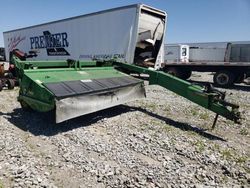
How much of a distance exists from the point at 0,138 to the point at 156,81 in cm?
384

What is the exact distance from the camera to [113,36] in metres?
12.8

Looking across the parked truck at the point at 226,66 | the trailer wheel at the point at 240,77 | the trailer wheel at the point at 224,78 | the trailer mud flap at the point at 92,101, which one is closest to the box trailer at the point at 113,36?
the parked truck at the point at 226,66

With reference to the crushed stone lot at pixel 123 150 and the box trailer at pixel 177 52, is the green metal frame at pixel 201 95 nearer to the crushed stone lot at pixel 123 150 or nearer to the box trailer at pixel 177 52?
the crushed stone lot at pixel 123 150

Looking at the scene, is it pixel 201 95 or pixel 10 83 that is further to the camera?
pixel 10 83

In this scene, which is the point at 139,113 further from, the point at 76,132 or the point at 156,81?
the point at 76,132

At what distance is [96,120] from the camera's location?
6.52 meters

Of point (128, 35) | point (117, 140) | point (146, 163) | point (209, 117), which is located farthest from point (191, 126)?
point (128, 35)

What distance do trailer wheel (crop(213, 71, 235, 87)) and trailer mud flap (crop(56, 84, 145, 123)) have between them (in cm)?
850

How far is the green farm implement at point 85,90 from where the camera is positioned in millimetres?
5508

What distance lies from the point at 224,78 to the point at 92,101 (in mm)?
10424

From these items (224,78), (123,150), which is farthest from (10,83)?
(224,78)

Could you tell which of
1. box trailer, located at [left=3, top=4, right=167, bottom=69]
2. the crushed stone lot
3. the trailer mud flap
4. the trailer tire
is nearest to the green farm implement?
the trailer mud flap

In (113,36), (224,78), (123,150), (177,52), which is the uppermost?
(113,36)

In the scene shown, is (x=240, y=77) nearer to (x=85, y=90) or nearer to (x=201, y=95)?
(x=201, y=95)
